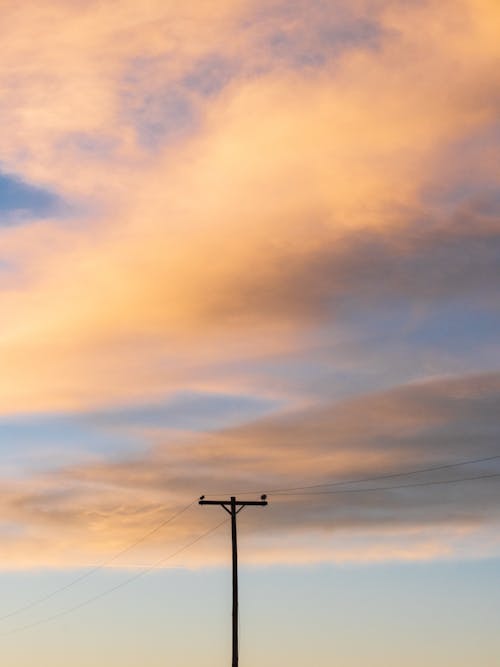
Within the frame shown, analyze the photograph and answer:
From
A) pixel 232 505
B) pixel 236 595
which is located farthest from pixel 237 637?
pixel 232 505

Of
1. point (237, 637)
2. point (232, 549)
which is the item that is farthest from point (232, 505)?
point (237, 637)

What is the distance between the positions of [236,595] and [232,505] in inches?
204

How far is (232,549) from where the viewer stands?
70.6 m

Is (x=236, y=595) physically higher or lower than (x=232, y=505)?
lower

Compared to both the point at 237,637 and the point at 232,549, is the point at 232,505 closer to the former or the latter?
the point at 232,549

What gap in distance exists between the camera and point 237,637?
68.0 metres

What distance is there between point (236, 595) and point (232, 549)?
2.76m

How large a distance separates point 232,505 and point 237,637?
7480 mm

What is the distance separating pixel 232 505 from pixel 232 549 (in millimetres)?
2487

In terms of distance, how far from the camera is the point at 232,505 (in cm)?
7131

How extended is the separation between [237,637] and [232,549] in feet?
16.5

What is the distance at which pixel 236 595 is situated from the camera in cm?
6900

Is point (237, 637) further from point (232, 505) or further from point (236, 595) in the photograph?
point (232, 505)

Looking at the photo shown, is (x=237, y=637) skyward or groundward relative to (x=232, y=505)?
groundward
